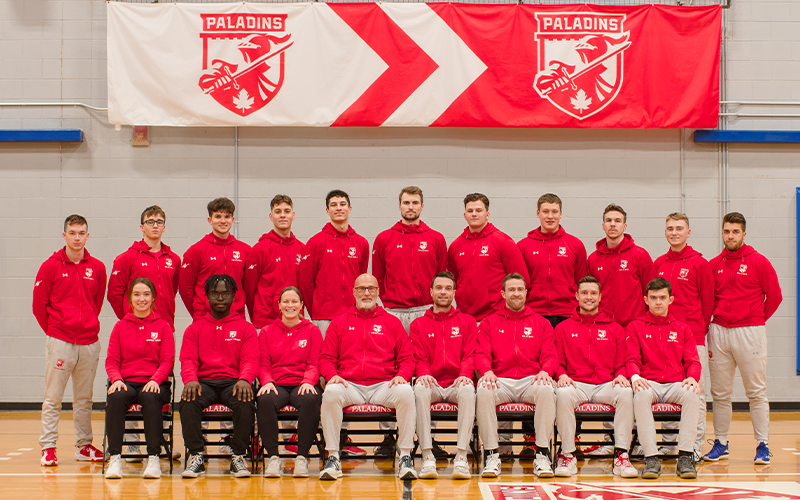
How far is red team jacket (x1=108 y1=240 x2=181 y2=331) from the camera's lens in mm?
4969

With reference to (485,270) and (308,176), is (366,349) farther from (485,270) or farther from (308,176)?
(308,176)

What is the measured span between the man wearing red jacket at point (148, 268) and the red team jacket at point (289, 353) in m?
0.87

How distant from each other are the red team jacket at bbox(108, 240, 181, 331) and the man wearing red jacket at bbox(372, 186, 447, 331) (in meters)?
1.66

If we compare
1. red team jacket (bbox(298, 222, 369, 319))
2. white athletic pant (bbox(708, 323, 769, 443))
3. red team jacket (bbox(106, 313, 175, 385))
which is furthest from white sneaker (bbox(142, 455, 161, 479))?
white athletic pant (bbox(708, 323, 769, 443))

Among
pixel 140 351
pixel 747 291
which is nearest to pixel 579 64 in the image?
pixel 747 291

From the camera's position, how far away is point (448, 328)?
470 centimetres

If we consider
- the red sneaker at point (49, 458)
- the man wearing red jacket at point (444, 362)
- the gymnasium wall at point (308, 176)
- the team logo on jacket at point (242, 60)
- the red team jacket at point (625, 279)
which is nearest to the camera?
the man wearing red jacket at point (444, 362)

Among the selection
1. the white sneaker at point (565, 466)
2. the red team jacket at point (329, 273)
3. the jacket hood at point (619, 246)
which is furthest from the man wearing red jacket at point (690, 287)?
the red team jacket at point (329, 273)

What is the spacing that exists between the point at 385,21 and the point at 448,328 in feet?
11.8

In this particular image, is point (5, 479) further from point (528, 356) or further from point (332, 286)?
point (528, 356)

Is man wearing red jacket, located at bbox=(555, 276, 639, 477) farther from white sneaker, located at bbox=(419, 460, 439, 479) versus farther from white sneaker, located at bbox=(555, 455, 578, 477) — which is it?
white sneaker, located at bbox=(419, 460, 439, 479)

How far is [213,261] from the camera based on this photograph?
16.7 ft

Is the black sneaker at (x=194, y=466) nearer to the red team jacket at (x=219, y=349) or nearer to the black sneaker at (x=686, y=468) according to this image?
the red team jacket at (x=219, y=349)

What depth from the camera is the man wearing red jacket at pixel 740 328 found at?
4.91 m
